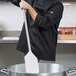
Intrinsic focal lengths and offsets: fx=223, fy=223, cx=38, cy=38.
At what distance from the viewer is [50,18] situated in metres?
1.24

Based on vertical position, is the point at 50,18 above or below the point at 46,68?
above

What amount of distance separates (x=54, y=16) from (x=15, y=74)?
59 cm

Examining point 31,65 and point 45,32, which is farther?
point 45,32

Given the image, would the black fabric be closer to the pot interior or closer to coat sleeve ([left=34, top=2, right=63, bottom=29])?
coat sleeve ([left=34, top=2, right=63, bottom=29])

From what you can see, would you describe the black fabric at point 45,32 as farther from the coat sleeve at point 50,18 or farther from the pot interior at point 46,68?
the pot interior at point 46,68

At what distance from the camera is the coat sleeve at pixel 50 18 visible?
1194 mm

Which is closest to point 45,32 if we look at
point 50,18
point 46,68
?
point 50,18

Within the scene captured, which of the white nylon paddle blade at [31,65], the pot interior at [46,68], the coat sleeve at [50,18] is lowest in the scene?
the pot interior at [46,68]

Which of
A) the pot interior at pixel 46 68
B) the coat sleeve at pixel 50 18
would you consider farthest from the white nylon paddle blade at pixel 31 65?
the coat sleeve at pixel 50 18

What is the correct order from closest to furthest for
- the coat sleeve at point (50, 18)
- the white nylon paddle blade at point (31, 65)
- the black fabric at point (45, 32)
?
the white nylon paddle blade at point (31, 65) → the coat sleeve at point (50, 18) → the black fabric at point (45, 32)

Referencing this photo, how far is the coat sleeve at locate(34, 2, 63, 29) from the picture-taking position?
47.0 inches

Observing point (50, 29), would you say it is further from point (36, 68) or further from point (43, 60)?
point (36, 68)

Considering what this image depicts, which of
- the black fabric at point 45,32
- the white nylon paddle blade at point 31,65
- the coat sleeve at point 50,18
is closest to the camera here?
the white nylon paddle blade at point 31,65

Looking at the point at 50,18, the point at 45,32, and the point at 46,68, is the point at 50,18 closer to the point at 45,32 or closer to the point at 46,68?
the point at 45,32
